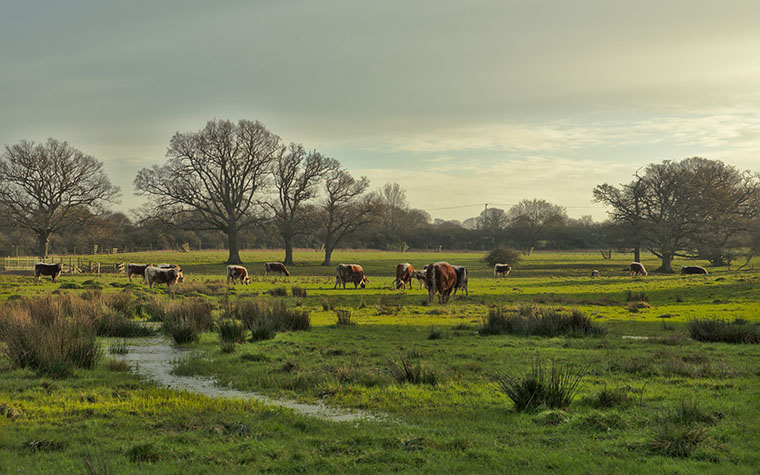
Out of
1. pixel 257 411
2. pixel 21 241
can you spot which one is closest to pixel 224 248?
pixel 21 241

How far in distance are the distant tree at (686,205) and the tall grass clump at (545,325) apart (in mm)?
46065

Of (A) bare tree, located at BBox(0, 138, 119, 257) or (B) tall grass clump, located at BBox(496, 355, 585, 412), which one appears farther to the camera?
(A) bare tree, located at BBox(0, 138, 119, 257)

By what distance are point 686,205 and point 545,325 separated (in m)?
48.9

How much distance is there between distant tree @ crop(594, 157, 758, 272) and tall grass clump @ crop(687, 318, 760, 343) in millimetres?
46048

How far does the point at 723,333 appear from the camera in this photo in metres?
17.1

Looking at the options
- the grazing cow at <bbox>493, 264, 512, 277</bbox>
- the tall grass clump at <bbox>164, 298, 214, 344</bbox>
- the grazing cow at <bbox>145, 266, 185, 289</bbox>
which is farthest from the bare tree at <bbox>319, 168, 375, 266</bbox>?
the tall grass clump at <bbox>164, 298, 214, 344</bbox>

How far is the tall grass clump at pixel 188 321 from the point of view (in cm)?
1684

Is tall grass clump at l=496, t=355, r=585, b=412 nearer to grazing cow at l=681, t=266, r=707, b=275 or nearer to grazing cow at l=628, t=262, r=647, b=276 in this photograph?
grazing cow at l=628, t=262, r=647, b=276

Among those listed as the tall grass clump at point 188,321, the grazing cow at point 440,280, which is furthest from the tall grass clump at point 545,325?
the grazing cow at point 440,280

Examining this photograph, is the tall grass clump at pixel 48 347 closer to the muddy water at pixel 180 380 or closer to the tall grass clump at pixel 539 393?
the muddy water at pixel 180 380

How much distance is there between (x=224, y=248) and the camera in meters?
108

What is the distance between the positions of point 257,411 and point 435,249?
4182 inches

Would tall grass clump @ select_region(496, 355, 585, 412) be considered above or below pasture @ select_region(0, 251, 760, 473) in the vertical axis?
above

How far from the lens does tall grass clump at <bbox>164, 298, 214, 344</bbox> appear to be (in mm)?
16844
